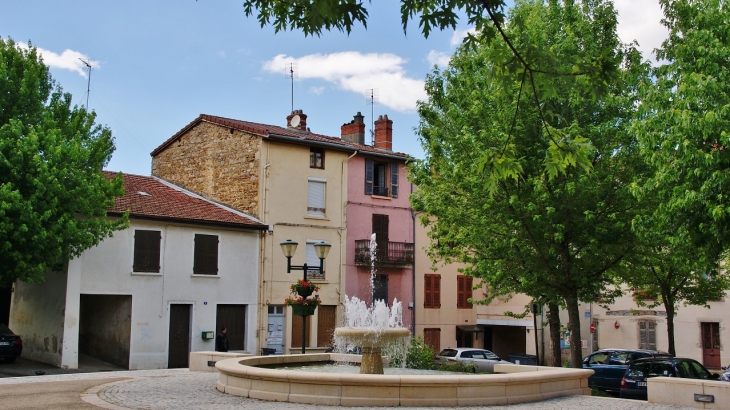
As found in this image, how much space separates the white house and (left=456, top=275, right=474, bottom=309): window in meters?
12.4

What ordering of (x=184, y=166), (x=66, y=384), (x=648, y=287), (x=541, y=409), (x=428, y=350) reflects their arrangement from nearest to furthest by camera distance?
(x=541, y=409) → (x=66, y=384) → (x=428, y=350) → (x=648, y=287) → (x=184, y=166)

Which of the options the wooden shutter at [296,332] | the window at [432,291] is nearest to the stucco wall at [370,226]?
the window at [432,291]

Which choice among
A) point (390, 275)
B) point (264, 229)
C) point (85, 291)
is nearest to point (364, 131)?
point (390, 275)

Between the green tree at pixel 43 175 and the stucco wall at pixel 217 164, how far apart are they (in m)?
8.44

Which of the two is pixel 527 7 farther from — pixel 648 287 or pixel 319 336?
pixel 319 336

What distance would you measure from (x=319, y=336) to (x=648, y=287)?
1327 centimetres

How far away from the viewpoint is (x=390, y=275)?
34375 mm

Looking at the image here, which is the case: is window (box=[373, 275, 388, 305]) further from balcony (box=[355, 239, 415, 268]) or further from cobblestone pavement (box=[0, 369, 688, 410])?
cobblestone pavement (box=[0, 369, 688, 410])

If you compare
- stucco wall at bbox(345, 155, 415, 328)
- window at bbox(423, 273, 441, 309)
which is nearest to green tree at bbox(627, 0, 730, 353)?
stucco wall at bbox(345, 155, 415, 328)

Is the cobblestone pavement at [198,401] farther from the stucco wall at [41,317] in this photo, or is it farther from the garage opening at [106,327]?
the garage opening at [106,327]

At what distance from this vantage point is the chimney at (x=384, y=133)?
123ft

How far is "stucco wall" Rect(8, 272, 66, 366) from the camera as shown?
23.9 meters

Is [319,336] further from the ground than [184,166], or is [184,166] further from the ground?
[184,166]

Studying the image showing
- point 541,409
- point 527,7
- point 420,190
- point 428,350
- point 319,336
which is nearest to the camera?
point 541,409
